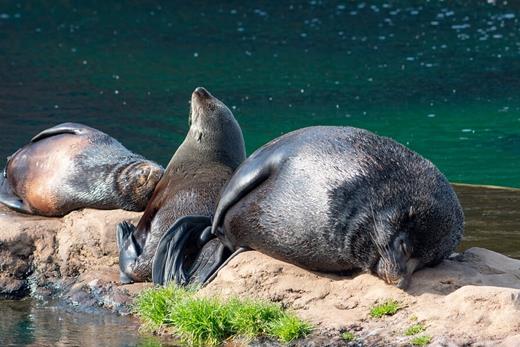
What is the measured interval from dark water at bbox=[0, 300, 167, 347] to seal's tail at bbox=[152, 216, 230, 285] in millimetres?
545

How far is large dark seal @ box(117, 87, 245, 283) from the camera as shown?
8883mm

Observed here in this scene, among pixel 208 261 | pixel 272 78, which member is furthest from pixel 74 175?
pixel 272 78

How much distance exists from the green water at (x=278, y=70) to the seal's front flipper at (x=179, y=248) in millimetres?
6228

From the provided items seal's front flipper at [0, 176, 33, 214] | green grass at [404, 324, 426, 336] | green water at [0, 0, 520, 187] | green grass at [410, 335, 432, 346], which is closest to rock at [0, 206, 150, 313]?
seal's front flipper at [0, 176, 33, 214]

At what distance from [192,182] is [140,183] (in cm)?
70

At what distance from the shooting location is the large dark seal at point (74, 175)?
977 centimetres

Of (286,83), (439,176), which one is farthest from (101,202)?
(286,83)

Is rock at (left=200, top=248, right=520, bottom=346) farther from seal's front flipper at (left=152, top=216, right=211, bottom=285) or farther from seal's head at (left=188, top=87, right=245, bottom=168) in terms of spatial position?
seal's head at (left=188, top=87, right=245, bottom=168)

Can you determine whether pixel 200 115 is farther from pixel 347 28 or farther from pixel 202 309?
pixel 347 28

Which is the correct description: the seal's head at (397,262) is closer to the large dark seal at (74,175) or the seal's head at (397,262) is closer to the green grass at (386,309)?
the green grass at (386,309)

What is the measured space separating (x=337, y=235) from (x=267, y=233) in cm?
58

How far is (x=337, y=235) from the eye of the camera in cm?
754

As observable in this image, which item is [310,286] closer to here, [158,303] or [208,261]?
[158,303]

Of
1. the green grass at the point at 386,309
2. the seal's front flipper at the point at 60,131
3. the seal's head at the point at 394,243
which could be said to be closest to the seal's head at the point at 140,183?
the seal's front flipper at the point at 60,131
